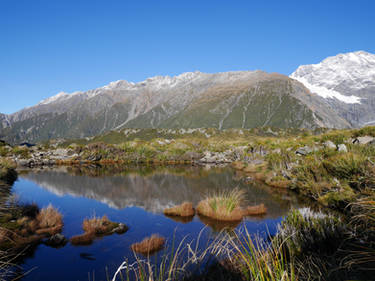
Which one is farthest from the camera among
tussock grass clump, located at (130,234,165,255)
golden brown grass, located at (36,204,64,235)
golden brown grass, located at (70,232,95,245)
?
golden brown grass, located at (36,204,64,235)

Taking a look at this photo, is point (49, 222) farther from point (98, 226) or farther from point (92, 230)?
point (98, 226)

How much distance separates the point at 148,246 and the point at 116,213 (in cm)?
782

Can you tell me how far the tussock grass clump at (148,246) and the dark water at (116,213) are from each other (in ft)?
1.38

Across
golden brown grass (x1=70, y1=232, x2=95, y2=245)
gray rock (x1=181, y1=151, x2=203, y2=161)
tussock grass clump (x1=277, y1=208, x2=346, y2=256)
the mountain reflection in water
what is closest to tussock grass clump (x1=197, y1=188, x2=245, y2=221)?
the mountain reflection in water

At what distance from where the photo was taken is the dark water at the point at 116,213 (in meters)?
10.6

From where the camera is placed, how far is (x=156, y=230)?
1489 centimetres

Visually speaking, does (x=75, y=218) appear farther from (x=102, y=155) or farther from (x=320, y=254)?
(x=102, y=155)

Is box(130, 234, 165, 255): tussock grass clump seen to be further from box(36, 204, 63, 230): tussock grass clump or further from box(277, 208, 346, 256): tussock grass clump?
box(36, 204, 63, 230): tussock grass clump

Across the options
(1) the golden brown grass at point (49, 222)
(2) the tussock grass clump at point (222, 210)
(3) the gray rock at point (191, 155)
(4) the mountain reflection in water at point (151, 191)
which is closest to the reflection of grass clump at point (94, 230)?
(1) the golden brown grass at point (49, 222)

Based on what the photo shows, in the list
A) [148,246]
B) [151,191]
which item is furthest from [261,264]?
[151,191]

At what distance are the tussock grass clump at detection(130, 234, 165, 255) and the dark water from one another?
0.42 meters

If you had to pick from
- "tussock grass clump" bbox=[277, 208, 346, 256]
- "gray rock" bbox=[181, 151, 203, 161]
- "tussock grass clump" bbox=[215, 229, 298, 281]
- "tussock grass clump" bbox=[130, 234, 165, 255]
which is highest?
"tussock grass clump" bbox=[215, 229, 298, 281]

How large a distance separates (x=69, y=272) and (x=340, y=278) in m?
9.37

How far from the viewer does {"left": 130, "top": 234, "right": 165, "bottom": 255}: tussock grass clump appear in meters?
11.7
